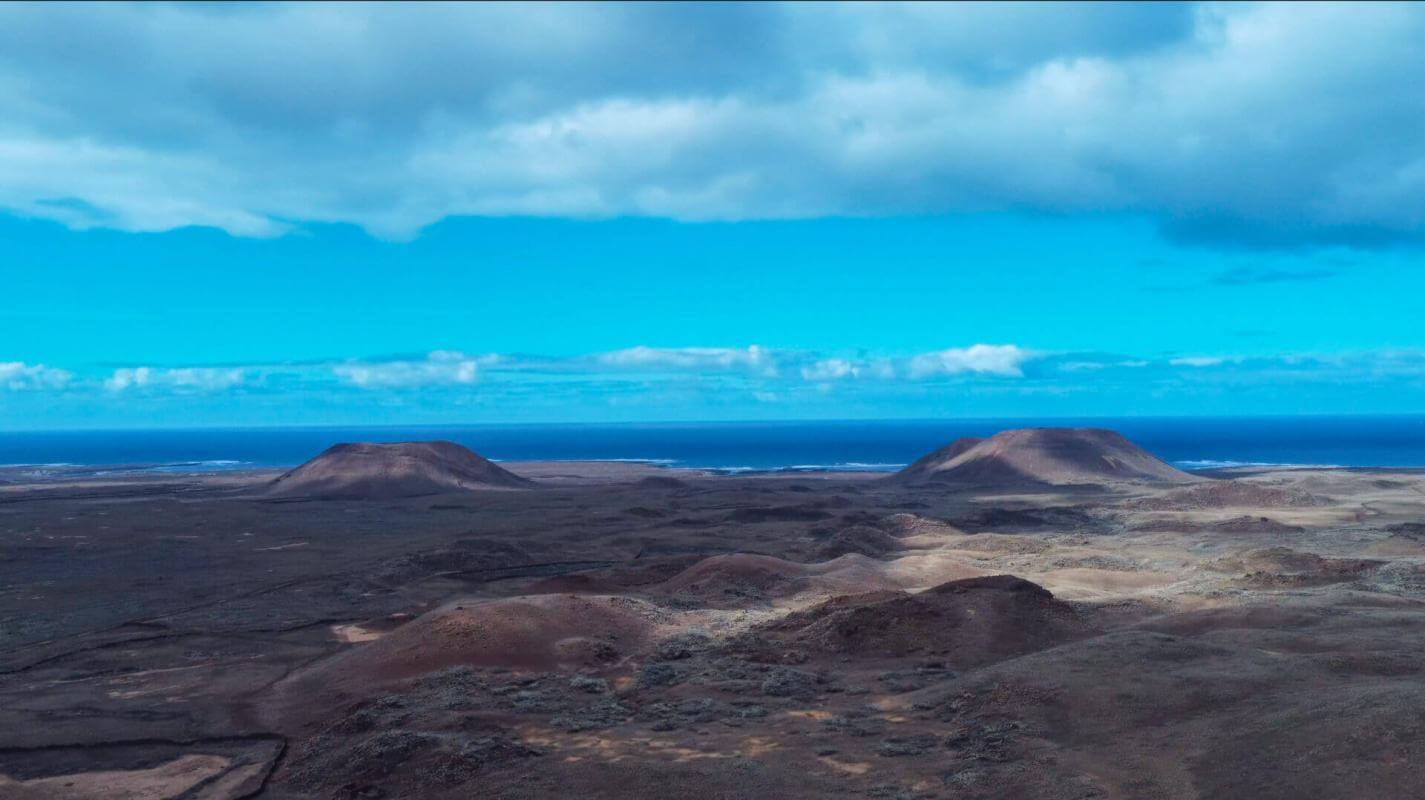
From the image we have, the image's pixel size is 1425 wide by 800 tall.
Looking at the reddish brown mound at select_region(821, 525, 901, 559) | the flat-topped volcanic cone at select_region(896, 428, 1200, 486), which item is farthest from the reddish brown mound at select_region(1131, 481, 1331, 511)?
the reddish brown mound at select_region(821, 525, 901, 559)

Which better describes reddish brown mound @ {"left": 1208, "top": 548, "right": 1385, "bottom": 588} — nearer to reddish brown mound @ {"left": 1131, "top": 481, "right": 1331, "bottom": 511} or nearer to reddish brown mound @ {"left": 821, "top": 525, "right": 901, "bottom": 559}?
reddish brown mound @ {"left": 821, "top": 525, "right": 901, "bottom": 559}

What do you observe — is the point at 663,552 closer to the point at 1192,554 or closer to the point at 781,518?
the point at 781,518

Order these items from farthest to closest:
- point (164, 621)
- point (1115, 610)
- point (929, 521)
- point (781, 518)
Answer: point (781, 518), point (929, 521), point (164, 621), point (1115, 610)

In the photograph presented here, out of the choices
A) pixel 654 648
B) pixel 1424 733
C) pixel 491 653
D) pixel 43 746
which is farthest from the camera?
pixel 654 648

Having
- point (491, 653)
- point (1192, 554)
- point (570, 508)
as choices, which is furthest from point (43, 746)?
point (570, 508)

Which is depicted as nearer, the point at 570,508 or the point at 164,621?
the point at 164,621

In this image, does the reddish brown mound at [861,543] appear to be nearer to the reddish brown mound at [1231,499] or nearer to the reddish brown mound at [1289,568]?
the reddish brown mound at [1289,568]

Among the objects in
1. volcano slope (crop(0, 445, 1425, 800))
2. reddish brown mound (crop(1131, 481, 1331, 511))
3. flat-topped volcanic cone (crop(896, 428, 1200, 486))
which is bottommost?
A: volcano slope (crop(0, 445, 1425, 800))

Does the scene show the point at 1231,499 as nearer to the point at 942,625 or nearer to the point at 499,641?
the point at 942,625
